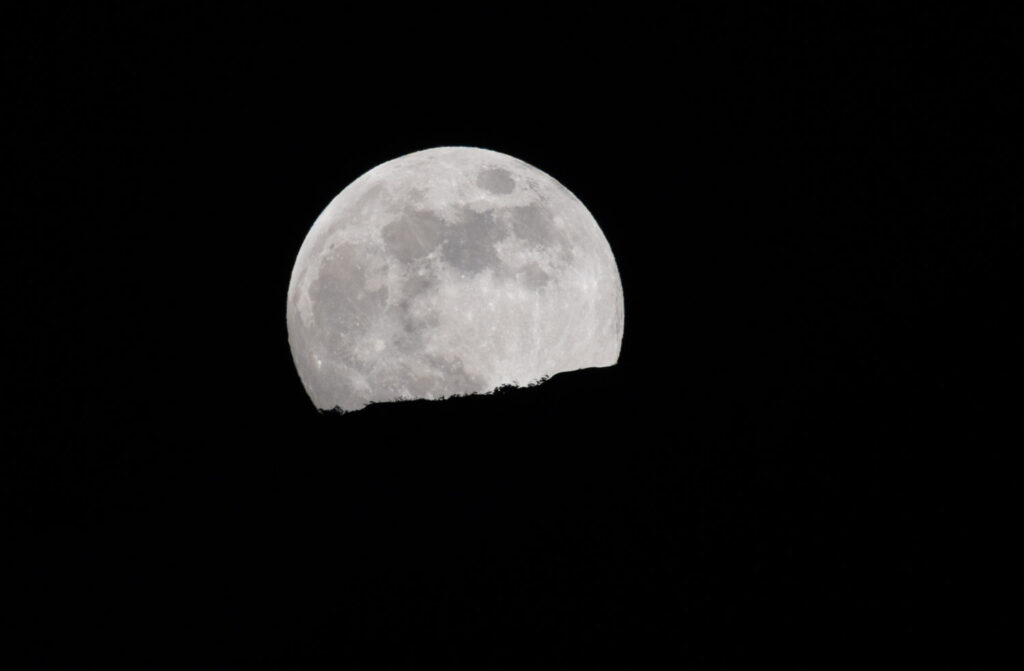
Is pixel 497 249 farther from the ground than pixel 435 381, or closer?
farther from the ground

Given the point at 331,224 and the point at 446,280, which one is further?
the point at 331,224

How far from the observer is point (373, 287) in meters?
4.74

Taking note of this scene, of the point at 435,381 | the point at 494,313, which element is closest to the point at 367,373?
the point at 435,381

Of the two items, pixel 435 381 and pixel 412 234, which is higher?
pixel 412 234

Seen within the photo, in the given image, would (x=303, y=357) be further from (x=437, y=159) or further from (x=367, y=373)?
(x=437, y=159)

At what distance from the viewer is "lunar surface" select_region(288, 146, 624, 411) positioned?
464 cm

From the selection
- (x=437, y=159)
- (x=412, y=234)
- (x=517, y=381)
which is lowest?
(x=517, y=381)

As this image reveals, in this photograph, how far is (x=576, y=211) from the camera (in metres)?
5.24

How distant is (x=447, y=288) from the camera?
4.65m

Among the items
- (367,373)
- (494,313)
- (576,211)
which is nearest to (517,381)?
(494,313)

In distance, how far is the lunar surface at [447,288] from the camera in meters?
4.64

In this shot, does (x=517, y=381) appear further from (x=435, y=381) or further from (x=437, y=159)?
(x=437, y=159)

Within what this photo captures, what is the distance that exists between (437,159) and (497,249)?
2.31 feet

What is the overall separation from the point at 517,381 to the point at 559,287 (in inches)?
19.2
